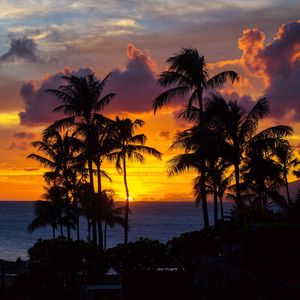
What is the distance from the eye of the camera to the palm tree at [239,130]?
32250mm

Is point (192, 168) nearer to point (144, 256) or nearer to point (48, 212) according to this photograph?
point (144, 256)

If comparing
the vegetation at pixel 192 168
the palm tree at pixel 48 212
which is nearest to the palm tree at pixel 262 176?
the vegetation at pixel 192 168

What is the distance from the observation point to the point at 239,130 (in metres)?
32.6

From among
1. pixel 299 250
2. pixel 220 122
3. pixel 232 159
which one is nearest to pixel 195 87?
pixel 220 122

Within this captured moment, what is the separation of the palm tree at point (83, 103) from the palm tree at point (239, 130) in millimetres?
12871

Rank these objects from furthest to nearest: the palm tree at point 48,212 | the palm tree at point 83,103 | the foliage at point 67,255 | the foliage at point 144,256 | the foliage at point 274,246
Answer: the palm tree at point 48,212
the palm tree at point 83,103
the foliage at point 67,255
the foliage at point 144,256
the foliage at point 274,246

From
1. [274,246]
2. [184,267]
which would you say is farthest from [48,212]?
[274,246]

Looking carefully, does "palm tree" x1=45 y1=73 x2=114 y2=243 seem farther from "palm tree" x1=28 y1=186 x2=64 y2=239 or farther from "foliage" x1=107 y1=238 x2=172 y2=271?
"palm tree" x1=28 y1=186 x2=64 y2=239

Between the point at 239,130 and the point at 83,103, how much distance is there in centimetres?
1440

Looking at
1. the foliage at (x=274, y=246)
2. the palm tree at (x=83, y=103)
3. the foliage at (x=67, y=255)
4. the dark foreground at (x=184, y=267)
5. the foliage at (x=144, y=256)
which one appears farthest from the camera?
the palm tree at (x=83, y=103)

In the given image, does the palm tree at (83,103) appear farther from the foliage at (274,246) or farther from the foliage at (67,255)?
the foliage at (274,246)

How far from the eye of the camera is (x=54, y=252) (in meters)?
30.2

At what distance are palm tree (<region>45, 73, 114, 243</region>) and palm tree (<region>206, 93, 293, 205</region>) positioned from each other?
12.9 meters

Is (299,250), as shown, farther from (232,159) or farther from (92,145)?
(92,145)
